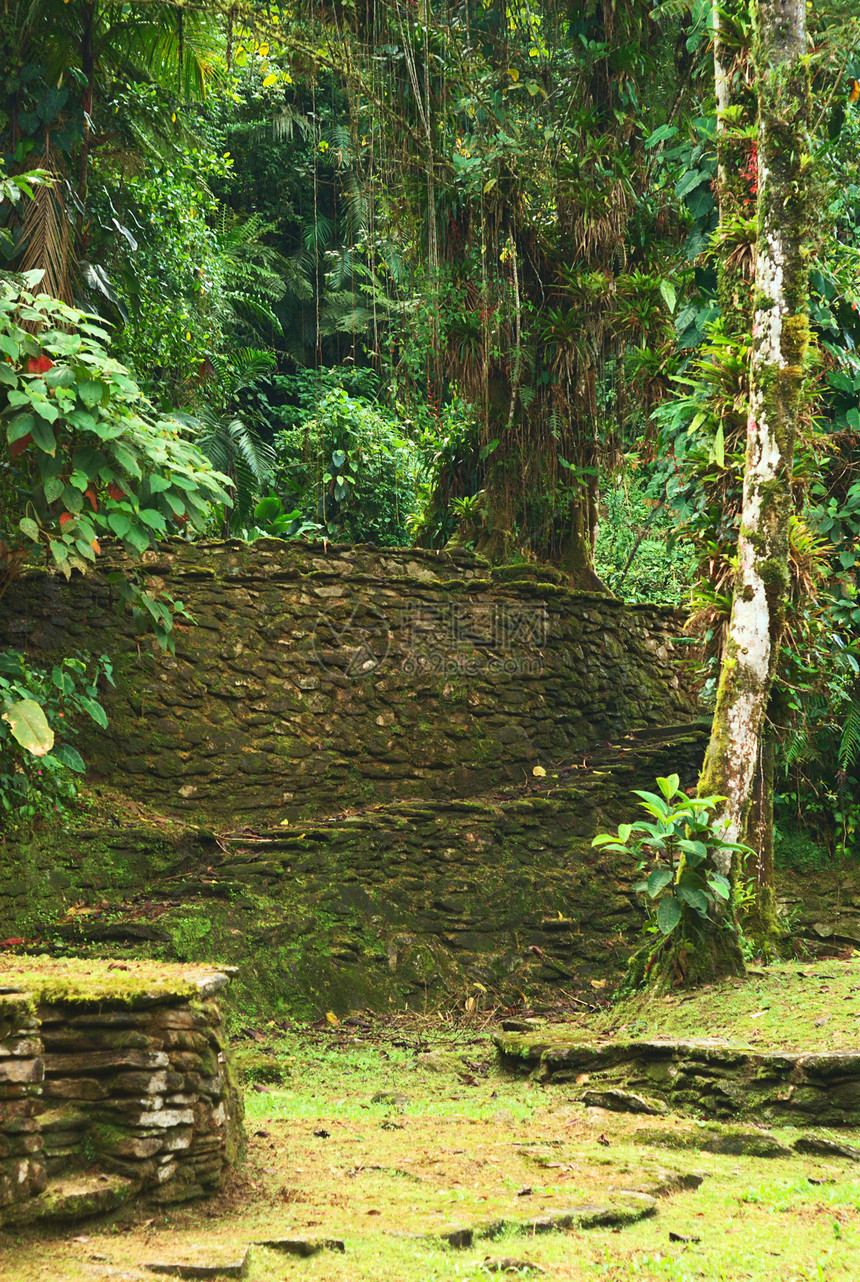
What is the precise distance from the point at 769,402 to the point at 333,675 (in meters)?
3.86

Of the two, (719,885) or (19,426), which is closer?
(19,426)

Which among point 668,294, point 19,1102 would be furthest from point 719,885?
point 668,294

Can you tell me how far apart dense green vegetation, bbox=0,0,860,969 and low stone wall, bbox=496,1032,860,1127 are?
1.81 m

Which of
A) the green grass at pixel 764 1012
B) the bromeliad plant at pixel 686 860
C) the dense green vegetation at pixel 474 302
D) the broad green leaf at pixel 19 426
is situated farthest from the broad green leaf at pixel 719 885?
the broad green leaf at pixel 19 426

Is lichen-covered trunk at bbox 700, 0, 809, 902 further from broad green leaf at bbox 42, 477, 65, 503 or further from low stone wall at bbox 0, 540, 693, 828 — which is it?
broad green leaf at bbox 42, 477, 65, 503

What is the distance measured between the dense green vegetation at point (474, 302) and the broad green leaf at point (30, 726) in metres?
0.03

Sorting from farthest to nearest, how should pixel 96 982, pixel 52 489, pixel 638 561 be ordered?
pixel 638 561 → pixel 52 489 → pixel 96 982

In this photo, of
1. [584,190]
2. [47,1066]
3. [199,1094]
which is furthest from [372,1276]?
[584,190]

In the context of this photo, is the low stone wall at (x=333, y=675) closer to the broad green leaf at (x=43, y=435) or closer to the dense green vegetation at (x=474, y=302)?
the dense green vegetation at (x=474, y=302)

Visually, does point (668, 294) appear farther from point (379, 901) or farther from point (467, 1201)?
point (467, 1201)

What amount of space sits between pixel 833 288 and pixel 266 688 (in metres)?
4.63

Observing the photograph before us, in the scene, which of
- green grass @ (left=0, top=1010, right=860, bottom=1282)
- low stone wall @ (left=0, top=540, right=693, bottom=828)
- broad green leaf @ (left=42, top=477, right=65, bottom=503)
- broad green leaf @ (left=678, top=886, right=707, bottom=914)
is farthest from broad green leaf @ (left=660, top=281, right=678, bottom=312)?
green grass @ (left=0, top=1010, right=860, bottom=1282)

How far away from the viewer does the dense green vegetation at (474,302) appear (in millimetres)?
5535

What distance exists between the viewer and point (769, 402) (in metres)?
5.57
